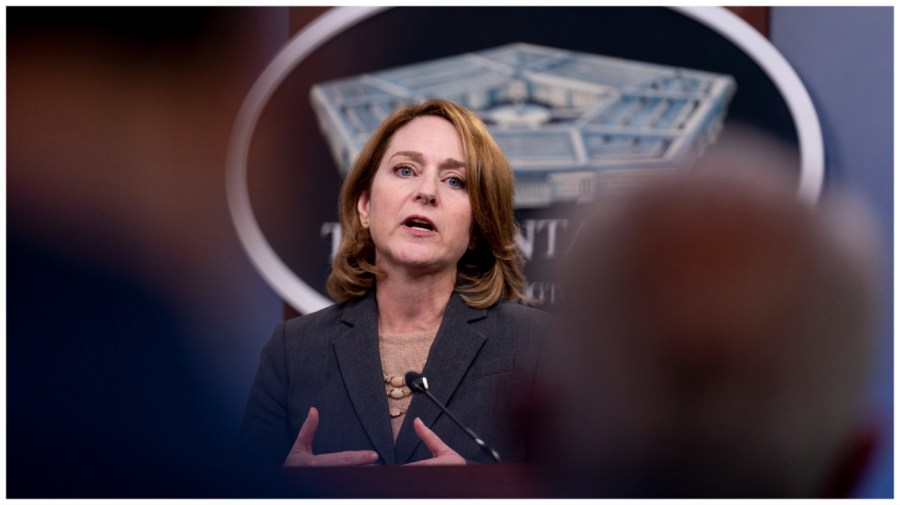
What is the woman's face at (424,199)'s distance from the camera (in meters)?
1.84

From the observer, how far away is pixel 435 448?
160cm

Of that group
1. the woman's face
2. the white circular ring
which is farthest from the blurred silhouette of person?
the woman's face

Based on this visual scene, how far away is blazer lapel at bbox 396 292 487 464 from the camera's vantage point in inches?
66.3

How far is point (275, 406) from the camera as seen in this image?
176 cm

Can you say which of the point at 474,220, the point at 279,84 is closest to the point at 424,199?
the point at 474,220

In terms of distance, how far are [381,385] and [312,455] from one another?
176mm

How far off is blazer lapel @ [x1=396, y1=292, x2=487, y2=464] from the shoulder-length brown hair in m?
0.05

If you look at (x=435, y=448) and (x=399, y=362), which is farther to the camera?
(x=399, y=362)

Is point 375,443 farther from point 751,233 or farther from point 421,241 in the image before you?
point 751,233

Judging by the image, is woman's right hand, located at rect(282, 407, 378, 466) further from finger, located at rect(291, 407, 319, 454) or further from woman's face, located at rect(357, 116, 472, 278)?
woman's face, located at rect(357, 116, 472, 278)

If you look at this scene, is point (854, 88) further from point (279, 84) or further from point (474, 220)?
point (279, 84)

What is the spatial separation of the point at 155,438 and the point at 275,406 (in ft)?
2.28

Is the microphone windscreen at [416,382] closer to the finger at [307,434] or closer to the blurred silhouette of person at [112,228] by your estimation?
the finger at [307,434]

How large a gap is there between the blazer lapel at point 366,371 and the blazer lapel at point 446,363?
0.11ft
